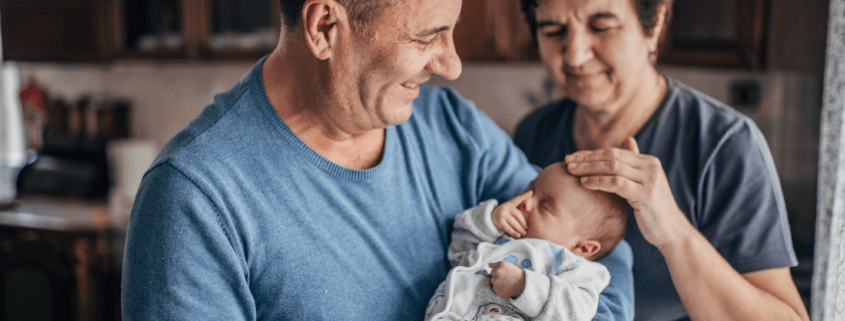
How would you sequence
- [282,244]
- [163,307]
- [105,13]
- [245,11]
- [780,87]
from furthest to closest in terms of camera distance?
[105,13], [245,11], [780,87], [282,244], [163,307]

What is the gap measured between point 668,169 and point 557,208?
0.27 metres

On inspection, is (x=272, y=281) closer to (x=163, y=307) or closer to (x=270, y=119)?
(x=163, y=307)

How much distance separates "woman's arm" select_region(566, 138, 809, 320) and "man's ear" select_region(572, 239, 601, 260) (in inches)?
3.8

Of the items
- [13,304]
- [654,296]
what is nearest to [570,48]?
[654,296]

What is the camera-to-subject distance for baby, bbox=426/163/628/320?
0.99 m

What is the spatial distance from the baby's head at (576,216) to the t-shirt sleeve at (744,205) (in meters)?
0.18

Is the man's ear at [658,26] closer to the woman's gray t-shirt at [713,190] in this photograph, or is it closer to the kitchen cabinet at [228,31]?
the woman's gray t-shirt at [713,190]

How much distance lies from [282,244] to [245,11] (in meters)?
2.48

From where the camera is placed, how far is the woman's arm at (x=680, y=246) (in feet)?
3.49

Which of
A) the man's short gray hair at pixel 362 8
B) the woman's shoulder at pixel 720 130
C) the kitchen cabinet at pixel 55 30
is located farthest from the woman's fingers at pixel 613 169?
the kitchen cabinet at pixel 55 30

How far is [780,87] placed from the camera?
2.59 m

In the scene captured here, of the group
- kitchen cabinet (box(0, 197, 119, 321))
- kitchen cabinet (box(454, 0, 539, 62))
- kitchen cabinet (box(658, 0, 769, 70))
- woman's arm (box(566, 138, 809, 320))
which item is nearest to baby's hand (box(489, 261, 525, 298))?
woman's arm (box(566, 138, 809, 320))

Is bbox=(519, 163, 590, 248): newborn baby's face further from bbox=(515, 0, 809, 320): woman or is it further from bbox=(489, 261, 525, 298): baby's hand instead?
bbox=(489, 261, 525, 298): baby's hand

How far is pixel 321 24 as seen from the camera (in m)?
0.95
